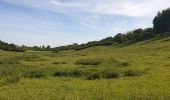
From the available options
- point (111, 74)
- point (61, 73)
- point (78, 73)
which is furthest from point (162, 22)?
point (111, 74)

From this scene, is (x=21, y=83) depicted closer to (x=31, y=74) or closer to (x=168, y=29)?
(x=31, y=74)

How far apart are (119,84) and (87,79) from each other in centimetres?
379

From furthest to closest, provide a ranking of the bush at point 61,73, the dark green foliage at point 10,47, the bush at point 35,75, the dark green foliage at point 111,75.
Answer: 1. the dark green foliage at point 10,47
2. the bush at point 61,73
3. the bush at point 35,75
4. the dark green foliage at point 111,75

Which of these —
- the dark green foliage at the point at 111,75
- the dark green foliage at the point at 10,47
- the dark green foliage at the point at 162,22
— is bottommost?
the dark green foliage at the point at 111,75

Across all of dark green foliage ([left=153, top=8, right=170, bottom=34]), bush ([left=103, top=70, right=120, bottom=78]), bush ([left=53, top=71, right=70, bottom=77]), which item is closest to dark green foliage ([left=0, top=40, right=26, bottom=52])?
dark green foliage ([left=153, top=8, right=170, bottom=34])

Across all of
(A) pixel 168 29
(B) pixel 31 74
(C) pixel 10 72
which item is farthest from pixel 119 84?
(A) pixel 168 29

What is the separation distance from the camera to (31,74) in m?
30.6

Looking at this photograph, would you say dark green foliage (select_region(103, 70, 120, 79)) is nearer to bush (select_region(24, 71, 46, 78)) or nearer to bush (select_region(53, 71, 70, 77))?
bush (select_region(53, 71, 70, 77))

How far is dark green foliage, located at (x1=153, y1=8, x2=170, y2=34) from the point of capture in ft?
383

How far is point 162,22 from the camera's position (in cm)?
11756

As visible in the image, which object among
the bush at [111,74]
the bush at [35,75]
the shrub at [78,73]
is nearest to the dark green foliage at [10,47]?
the shrub at [78,73]

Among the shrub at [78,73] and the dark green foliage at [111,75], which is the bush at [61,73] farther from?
the dark green foliage at [111,75]

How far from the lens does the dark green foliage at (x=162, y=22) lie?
117m

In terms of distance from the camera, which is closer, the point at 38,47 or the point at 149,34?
the point at 149,34
